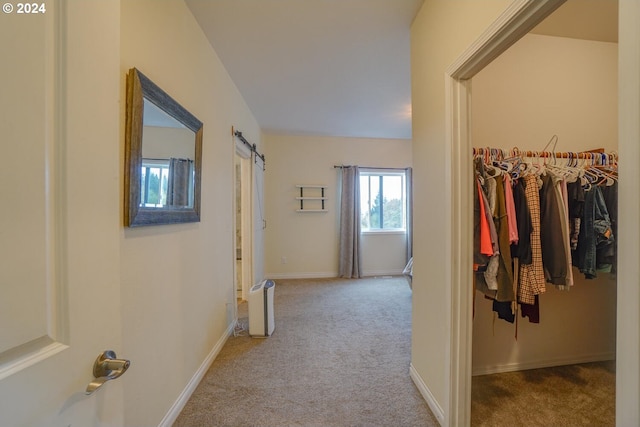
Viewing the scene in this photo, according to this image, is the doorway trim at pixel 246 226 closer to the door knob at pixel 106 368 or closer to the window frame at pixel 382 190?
the window frame at pixel 382 190

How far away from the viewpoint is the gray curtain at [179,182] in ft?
4.44

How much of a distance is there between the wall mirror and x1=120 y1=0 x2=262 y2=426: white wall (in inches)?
2.3

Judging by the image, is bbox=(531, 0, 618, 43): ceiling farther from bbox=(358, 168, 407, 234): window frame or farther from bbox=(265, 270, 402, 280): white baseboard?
bbox=(265, 270, 402, 280): white baseboard

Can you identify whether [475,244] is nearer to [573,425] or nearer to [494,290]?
[494,290]

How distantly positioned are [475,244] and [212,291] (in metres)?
1.91

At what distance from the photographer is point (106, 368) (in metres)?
0.55

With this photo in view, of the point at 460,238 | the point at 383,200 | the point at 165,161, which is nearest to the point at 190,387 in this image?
the point at 165,161

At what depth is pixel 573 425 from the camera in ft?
4.50

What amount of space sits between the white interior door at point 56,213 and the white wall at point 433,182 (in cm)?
138

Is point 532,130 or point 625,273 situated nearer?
point 625,273

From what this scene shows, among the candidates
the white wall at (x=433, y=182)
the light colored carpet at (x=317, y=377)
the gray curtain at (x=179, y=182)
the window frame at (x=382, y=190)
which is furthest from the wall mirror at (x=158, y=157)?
the window frame at (x=382, y=190)

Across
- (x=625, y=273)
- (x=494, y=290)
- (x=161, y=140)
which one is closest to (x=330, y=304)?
(x=494, y=290)

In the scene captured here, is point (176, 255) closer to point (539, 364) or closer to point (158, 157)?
point (158, 157)

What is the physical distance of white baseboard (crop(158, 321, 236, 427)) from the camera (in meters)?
1.35
